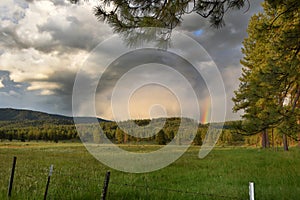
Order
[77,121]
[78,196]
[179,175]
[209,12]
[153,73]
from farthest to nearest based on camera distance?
[153,73]
[179,175]
[77,121]
[209,12]
[78,196]

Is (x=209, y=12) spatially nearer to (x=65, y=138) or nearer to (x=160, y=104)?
(x=160, y=104)

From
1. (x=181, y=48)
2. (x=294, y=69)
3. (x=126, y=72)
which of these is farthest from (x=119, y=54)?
(x=294, y=69)

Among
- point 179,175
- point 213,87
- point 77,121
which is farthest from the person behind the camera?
point 179,175

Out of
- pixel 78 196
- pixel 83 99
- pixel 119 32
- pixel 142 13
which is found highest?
pixel 142 13

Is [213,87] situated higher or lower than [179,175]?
higher

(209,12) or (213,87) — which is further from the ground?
(209,12)

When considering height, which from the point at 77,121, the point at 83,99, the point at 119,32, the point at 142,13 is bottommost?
the point at 77,121

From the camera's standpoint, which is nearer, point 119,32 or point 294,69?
point 119,32

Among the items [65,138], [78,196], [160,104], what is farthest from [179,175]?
[65,138]

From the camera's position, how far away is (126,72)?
31.7 ft

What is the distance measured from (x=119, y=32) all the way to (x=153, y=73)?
473cm

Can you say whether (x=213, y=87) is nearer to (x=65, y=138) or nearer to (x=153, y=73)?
(x=153, y=73)

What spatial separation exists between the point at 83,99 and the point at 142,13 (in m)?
3.55

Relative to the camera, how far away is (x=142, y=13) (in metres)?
6.05
